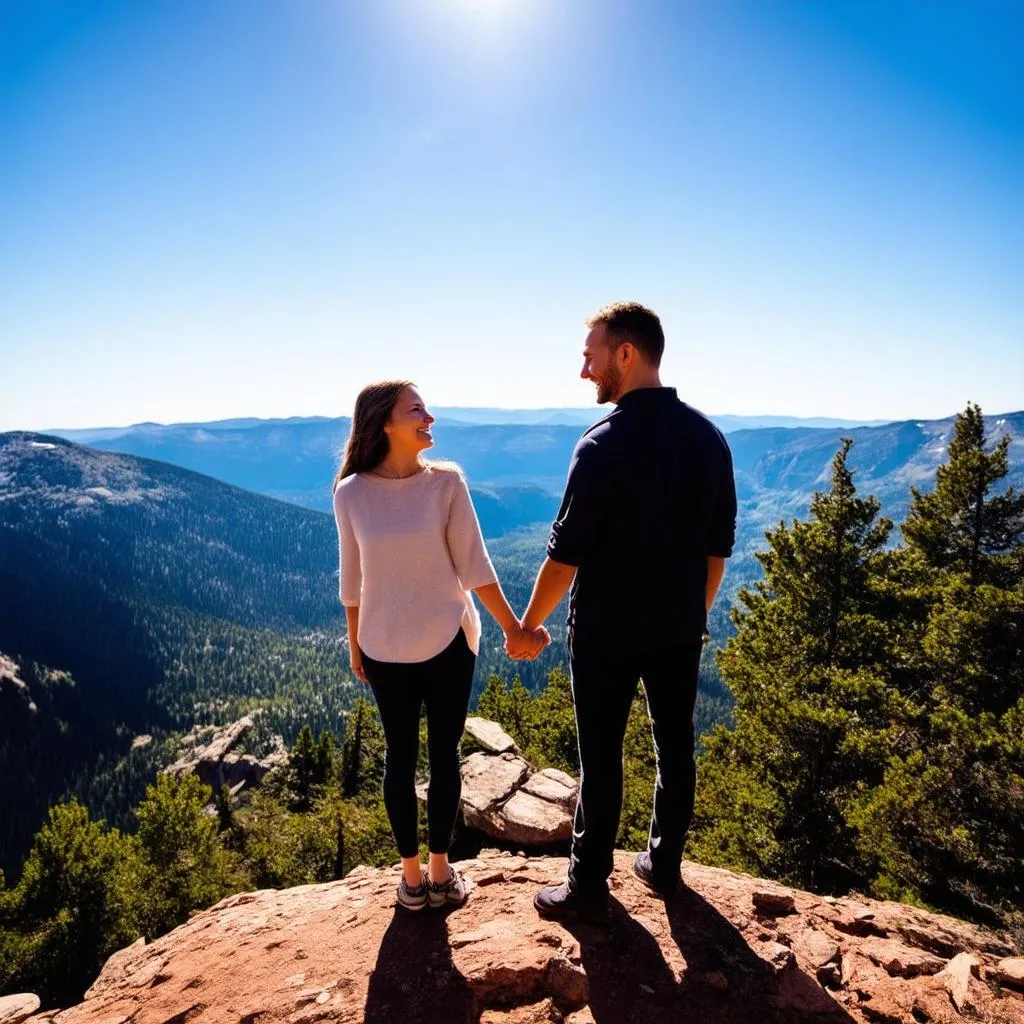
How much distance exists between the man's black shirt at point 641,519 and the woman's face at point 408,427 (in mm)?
1020

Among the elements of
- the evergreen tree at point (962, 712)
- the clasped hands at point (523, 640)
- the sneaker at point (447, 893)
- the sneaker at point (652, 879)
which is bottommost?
the evergreen tree at point (962, 712)

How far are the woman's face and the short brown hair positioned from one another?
4.03 ft

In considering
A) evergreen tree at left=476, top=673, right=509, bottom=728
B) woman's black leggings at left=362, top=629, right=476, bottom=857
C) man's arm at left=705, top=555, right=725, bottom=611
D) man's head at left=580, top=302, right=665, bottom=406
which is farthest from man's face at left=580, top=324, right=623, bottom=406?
evergreen tree at left=476, top=673, right=509, bottom=728

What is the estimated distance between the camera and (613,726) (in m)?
3.48

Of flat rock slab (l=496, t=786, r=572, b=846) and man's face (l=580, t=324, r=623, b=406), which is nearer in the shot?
man's face (l=580, t=324, r=623, b=406)

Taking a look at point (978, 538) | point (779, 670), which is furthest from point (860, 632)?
point (978, 538)

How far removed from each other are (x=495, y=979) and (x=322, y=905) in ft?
6.71

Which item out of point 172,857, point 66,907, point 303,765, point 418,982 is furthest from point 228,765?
point 418,982

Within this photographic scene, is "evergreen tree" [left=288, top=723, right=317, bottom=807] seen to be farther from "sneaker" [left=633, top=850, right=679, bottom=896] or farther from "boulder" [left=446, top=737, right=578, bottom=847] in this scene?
"sneaker" [left=633, top=850, right=679, bottom=896]

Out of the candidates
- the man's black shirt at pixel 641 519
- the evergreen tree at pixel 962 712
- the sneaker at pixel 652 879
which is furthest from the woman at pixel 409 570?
the evergreen tree at pixel 962 712

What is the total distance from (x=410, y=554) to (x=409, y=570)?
11 cm

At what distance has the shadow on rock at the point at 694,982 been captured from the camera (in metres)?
3.03

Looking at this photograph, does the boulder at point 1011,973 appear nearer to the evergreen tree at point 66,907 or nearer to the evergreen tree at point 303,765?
the evergreen tree at point 66,907

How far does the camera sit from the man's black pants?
3391 millimetres
